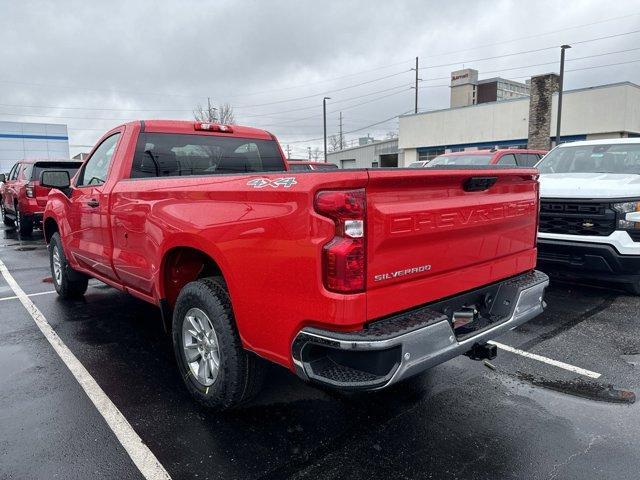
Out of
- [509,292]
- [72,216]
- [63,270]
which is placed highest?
[72,216]

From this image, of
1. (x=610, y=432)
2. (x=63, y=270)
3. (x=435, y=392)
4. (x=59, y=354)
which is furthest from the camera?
(x=63, y=270)

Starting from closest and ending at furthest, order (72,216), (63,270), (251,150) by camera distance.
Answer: (251,150), (72,216), (63,270)

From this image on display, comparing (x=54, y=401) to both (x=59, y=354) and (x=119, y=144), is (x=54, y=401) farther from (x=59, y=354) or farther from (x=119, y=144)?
(x=119, y=144)

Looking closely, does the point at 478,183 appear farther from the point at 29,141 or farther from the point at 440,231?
the point at 29,141

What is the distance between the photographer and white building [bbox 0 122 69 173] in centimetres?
3575

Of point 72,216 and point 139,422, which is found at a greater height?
point 72,216

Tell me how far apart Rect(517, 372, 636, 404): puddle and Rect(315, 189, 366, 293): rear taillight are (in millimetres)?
2157

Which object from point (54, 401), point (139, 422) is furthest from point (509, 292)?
point (54, 401)

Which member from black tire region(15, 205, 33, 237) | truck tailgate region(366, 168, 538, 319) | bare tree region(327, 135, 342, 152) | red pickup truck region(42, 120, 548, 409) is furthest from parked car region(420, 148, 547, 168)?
bare tree region(327, 135, 342, 152)

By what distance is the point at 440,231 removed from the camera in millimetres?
2658

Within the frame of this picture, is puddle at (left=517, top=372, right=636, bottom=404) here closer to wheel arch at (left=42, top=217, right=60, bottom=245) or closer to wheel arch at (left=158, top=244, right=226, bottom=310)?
wheel arch at (left=158, top=244, right=226, bottom=310)

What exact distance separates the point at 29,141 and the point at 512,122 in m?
34.6

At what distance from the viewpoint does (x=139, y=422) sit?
10.2 ft

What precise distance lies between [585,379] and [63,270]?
5.63 m
